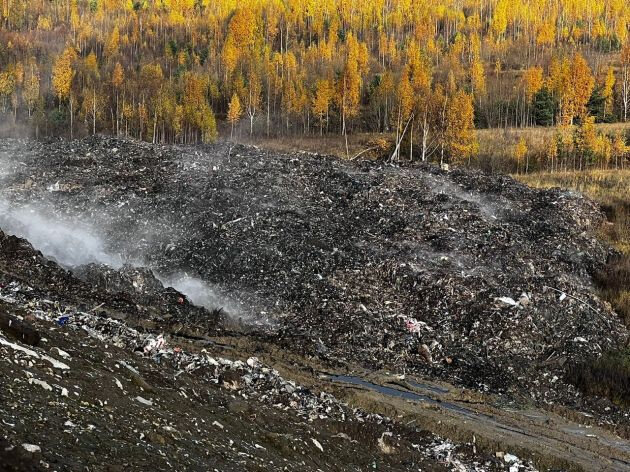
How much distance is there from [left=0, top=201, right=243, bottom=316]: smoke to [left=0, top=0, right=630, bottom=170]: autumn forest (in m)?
32.0

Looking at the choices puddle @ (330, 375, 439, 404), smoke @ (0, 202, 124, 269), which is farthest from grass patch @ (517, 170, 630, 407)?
smoke @ (0, 202, 124, 269)

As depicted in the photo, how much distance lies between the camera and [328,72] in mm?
83750

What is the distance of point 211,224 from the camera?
20.0 metres

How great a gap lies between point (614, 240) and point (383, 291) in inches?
462

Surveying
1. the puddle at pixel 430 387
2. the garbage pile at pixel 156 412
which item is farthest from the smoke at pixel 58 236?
the puddle at pixel 430 387

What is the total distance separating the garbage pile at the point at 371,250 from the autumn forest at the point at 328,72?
23175 mm

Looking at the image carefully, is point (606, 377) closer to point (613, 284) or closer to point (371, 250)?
point (613, 284)

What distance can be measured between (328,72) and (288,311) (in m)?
73.2

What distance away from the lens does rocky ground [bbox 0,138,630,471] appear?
780 cm

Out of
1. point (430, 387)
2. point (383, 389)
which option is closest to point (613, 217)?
point (430, 387)

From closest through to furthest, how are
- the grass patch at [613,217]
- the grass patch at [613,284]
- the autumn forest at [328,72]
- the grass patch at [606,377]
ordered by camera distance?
the grass patch at [606,377] → the grass patch at [613,284] → the grass patch at [613,217] → the autumn forest at [328,72]

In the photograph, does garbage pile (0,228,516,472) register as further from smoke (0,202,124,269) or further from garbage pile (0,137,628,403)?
smoke (0,202,124,269)

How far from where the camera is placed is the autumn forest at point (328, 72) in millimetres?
57656

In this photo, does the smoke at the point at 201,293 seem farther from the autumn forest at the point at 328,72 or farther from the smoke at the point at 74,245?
the autumn forest at the point at 328,72
